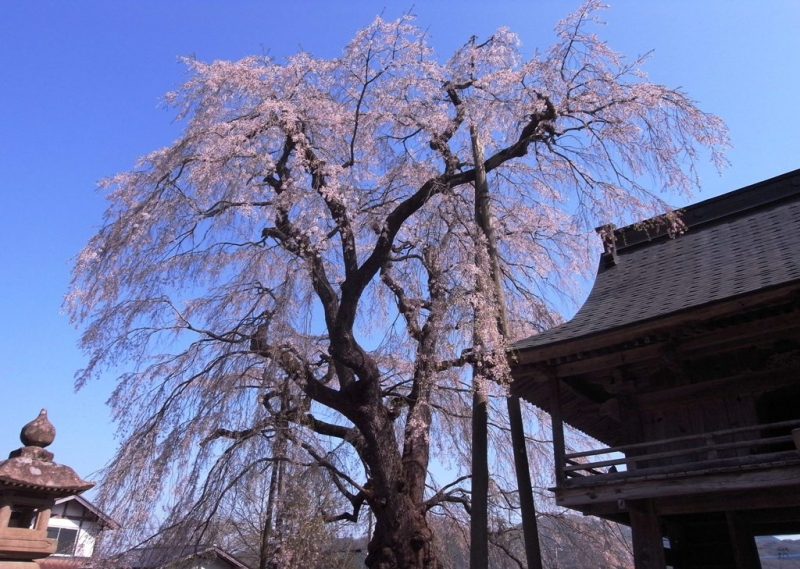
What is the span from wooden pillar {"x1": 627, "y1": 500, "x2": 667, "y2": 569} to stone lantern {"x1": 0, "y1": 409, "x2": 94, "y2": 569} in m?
6.54

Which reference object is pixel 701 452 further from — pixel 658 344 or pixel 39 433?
pixel 39 433

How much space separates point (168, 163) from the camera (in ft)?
30.7

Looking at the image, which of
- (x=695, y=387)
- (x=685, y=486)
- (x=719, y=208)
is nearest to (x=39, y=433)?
(x=685, y=486)

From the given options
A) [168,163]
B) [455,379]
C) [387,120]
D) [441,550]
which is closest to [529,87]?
[387,120]

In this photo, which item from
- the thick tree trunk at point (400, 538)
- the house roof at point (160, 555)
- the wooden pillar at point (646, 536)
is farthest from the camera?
the house roof at point (160, 555)

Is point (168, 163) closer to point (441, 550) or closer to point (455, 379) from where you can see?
point (455, 379)

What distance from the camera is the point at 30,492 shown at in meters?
6.15

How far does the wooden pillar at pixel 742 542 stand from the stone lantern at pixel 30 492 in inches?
309

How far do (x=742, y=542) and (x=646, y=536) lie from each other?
1391 millimetres

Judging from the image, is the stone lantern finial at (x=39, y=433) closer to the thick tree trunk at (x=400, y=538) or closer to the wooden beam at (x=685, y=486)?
the thick tree trunk at (x=400, y=538)

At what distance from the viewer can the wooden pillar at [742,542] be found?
7.00m

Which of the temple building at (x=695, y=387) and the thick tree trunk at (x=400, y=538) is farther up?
the temple building at (x=695, y=387)

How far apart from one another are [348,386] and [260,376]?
5.39 ft

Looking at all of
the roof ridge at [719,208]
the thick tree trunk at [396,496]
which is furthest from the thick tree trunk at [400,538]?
the roof ridge at [719,208]
